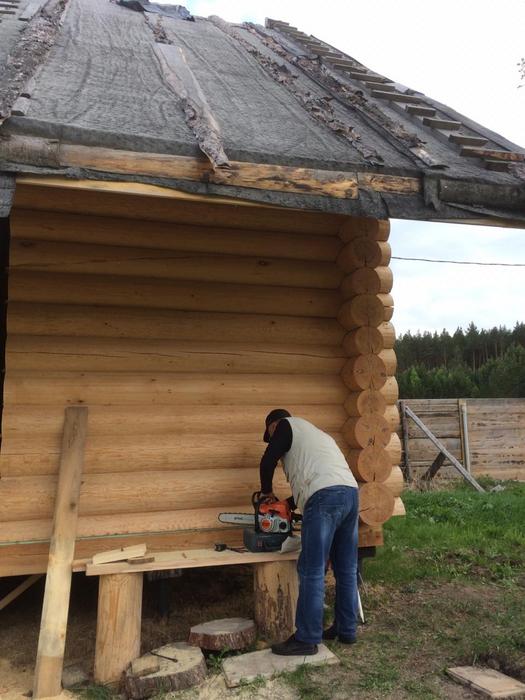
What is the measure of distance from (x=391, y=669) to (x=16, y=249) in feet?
14.2

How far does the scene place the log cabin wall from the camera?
5074 millimetres

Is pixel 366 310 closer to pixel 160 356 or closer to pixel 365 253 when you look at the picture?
pixel 365 253

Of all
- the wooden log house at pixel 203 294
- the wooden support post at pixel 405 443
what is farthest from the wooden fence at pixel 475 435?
the wooden log house at pixel 203 294

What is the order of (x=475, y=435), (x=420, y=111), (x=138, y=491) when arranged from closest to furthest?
(x=138, y=491) < (x=420, y=111) < (x=475, y=435)

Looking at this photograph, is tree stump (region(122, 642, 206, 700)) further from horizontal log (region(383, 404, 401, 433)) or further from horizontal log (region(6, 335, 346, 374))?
horizontal log (region(383, 404, 401, 433))

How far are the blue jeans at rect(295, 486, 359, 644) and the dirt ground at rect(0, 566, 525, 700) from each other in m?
0.27

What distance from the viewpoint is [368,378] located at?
18.4 ft

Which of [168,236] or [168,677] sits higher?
[168,236]

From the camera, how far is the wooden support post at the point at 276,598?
15.9ft

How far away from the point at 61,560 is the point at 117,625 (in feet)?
2.12

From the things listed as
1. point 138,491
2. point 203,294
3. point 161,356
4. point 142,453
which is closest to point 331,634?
point 138,491

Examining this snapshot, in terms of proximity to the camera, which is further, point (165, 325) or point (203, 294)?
point (203, 294)

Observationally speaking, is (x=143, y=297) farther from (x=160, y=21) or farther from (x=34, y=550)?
(x=160, y=21)

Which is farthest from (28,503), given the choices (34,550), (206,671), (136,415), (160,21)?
(160,21)
